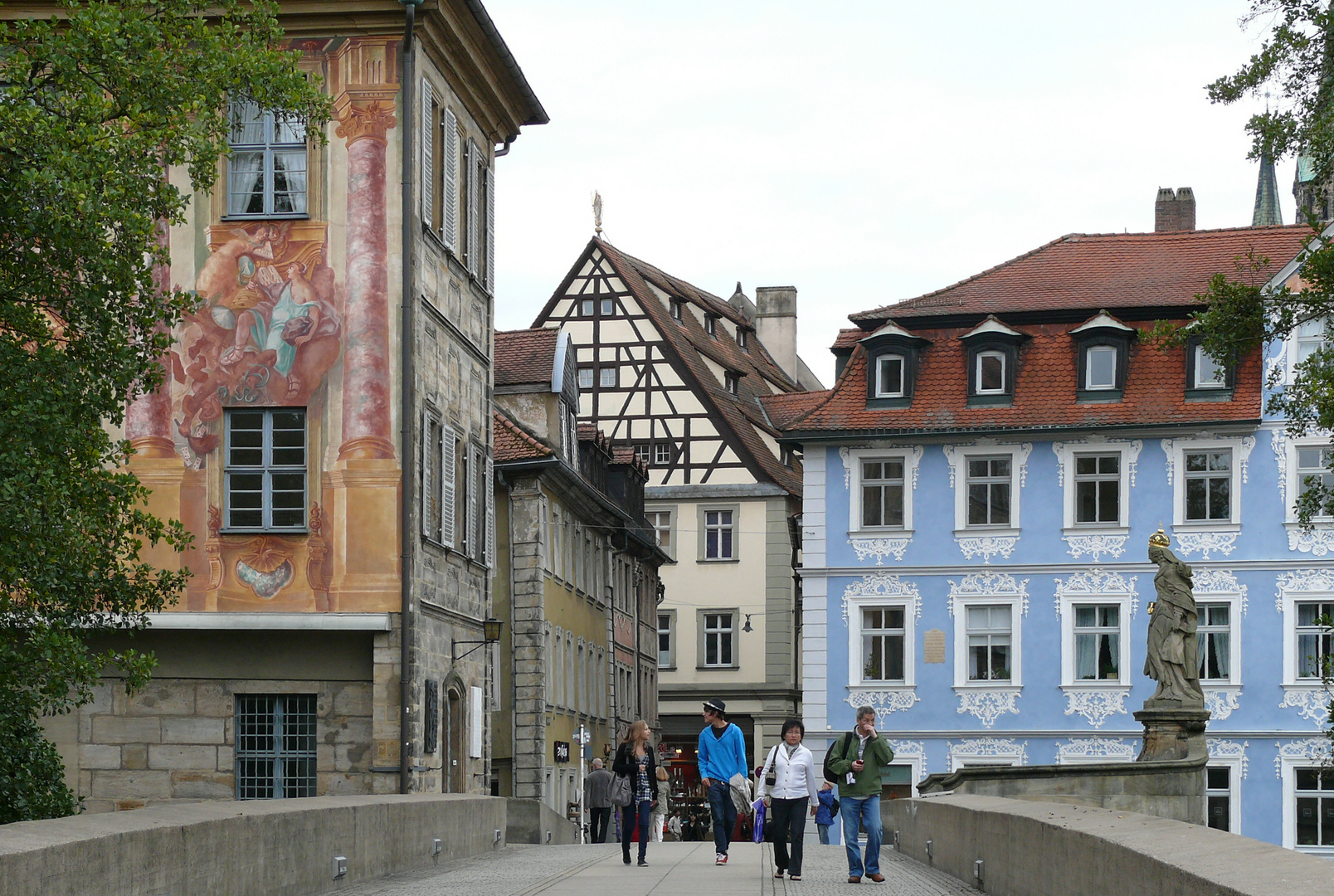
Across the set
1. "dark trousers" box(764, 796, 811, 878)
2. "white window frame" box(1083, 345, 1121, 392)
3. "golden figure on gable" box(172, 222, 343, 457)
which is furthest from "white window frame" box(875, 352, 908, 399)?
"dark trousers" box(764, 796, 811, 878)

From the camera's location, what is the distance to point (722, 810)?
18.9 meters

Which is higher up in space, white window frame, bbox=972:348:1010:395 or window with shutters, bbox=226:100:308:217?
window with shutters, bbox=226:100:308:217

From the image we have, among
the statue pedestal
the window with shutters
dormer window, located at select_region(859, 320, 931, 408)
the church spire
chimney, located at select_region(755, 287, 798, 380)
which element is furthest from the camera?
the church spire

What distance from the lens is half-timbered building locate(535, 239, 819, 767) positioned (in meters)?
57.5

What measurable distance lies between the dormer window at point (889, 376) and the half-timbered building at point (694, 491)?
1462 cm

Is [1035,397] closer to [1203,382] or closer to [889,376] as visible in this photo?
[889,376]

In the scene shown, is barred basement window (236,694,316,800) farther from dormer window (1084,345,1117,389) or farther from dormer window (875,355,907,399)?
dormer window (1084,345,1117,389)

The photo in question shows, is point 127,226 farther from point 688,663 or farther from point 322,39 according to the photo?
point 688,663

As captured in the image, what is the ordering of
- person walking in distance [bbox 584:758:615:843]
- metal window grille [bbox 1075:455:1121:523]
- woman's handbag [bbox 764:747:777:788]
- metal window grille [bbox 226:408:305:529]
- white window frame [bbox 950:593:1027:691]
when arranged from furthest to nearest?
1. metal window grille [bbox 1075:455:1121:523]
2. white window frame [bbox 950:593:1027:691]
3. person walking in distance [bbox 584:758:615:843]
4. metal window grille [bbox 226:408:305:529]
5. woman's handbag [bbox 764:747:777:788]

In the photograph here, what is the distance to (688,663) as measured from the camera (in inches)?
2366

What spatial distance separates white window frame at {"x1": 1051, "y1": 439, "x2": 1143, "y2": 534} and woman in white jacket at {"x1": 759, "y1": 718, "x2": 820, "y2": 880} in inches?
934

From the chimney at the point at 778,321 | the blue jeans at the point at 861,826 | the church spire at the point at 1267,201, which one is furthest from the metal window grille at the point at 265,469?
the church spire at the point at 1267,201

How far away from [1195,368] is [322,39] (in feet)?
69.6

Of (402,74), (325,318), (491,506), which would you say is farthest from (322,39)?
(491,506)
